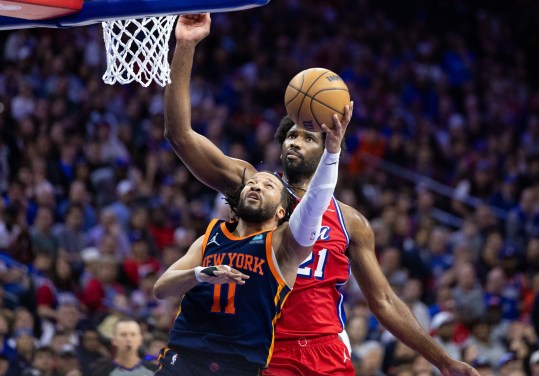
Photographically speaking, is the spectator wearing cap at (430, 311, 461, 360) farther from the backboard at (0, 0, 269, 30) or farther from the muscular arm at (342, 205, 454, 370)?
the backboard at (0, 0, 269, 30)

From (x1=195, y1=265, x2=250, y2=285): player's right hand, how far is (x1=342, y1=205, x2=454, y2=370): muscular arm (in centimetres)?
128

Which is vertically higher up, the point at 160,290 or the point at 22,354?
the point at 160,290

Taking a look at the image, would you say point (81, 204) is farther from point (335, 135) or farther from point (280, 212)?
point (335, 135)

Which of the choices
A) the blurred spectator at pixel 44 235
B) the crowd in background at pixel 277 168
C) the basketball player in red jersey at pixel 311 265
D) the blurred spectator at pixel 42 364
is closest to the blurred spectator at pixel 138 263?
the crowd in background at pixel 277 168

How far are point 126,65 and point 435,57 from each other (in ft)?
46.7

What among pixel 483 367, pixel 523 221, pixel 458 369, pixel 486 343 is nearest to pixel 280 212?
pixel 458 369

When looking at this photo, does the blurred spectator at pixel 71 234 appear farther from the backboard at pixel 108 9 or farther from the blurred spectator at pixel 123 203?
the backboard at pixel 108 9

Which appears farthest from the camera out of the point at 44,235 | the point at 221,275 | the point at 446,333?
the point at 44,235

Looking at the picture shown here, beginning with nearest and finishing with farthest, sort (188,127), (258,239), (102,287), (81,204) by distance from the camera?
(258,239)
(188,127)
(102,287)
(81,204)

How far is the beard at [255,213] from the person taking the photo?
5020mm

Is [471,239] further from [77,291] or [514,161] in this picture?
[77,291]

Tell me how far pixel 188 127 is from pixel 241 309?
1.23 meters

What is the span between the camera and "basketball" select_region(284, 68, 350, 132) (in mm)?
4859

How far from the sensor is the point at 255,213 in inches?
198
